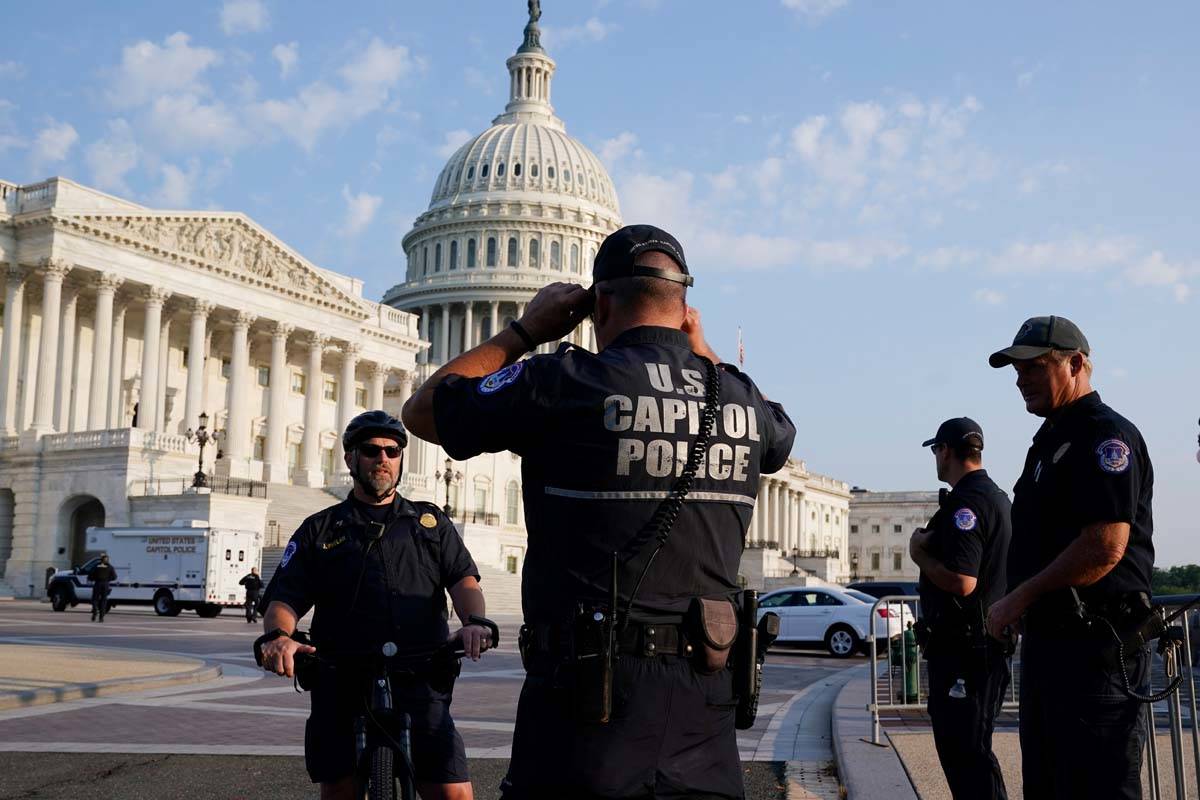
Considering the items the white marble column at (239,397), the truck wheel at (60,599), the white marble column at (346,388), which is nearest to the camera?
the truck wheel at (60,599)

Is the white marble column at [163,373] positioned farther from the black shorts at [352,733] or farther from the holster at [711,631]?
the holster at [711,631]

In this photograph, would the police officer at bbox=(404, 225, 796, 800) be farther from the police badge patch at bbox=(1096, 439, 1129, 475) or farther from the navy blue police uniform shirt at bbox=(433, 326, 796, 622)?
the police badge patch at bbox=(1096, 439, 1129, 475)

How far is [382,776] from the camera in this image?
16.8ft

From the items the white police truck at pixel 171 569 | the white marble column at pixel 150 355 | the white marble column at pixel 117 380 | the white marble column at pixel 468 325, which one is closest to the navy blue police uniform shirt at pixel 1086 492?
the white police truck at pixel 171 569

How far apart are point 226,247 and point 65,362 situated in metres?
10.1

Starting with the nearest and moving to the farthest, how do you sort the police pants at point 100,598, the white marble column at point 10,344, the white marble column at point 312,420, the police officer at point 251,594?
1. the police pants at point 100,598
2. the police officer at point 251,594
3. the white marble column at point 10,344
4. the white marble column at point 312,420

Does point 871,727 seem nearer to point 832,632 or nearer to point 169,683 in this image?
point 169,683

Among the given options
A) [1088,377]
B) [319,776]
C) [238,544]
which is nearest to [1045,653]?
[1088,377]

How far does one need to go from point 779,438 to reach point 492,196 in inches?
4746

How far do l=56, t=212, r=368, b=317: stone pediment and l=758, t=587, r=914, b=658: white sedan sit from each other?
123 ft

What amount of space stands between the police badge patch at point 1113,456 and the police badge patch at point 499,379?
2487 mm

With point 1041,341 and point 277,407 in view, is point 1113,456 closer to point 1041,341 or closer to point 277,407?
point 1041,341

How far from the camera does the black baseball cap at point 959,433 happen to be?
686 cm

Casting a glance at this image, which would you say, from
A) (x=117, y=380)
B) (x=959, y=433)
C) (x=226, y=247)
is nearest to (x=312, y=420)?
(x=226, y=247)
